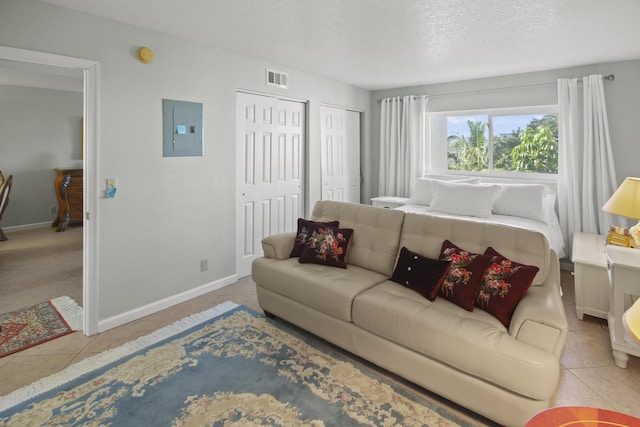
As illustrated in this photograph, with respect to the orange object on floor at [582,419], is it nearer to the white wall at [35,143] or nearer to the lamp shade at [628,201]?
the lamp shade at [628,201]

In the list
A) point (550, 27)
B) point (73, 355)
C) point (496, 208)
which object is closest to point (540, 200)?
point (496, 208)

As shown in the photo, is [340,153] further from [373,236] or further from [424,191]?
[373,236]

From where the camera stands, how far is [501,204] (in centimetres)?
411

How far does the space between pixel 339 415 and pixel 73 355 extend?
1907mm

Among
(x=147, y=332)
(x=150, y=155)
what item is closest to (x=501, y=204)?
(x=150, y=155)

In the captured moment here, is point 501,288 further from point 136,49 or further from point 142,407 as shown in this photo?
point 136,49

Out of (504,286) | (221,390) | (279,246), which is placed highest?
(279,246)

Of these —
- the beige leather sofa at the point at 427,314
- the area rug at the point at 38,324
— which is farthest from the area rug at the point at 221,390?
the area rug at the point at 38,324

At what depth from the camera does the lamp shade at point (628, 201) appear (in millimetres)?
2270

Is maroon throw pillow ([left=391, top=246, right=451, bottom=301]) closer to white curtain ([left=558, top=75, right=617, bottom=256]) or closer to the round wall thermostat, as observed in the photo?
the round wall thermostat

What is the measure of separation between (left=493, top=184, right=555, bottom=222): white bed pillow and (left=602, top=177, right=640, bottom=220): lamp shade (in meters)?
1.47

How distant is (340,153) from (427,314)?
351 centimetres

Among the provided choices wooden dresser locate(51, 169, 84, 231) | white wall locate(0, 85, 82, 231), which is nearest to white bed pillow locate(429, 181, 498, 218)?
wooden dresser locate(51, 169, 84, 231)

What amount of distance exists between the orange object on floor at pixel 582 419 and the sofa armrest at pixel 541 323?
0.52 metres
